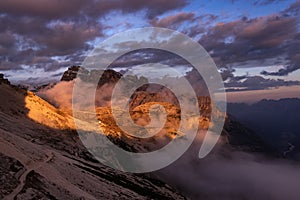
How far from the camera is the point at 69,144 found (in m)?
166

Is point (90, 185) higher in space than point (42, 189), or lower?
lower

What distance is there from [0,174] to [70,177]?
2590 centimetres

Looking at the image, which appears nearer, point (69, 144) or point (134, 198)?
point (134, 198)

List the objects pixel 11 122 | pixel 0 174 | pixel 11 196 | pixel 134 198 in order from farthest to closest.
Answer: pixel 11 122 < pixel 134 198 < pixel 0 174 < pixel 11 196

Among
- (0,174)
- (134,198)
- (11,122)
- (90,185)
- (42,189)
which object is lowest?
(134,198)

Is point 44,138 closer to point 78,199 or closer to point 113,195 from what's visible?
point 113,195

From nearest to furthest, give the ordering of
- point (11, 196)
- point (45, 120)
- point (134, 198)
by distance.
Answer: point (11, 196)
point (134, 198)
point (45, 120)

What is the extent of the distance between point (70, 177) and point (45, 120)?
10254 centimetres

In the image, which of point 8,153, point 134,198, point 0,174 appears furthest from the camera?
point 134,198

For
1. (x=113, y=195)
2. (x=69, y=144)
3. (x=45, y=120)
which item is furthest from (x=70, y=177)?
(x=45, y=120)

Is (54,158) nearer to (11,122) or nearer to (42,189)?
(42,189)

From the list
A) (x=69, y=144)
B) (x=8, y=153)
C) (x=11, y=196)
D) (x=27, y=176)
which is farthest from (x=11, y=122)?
(x=11, y=196)

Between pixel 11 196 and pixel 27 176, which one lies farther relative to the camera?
pixel 27 176

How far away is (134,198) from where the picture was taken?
10150 cm
